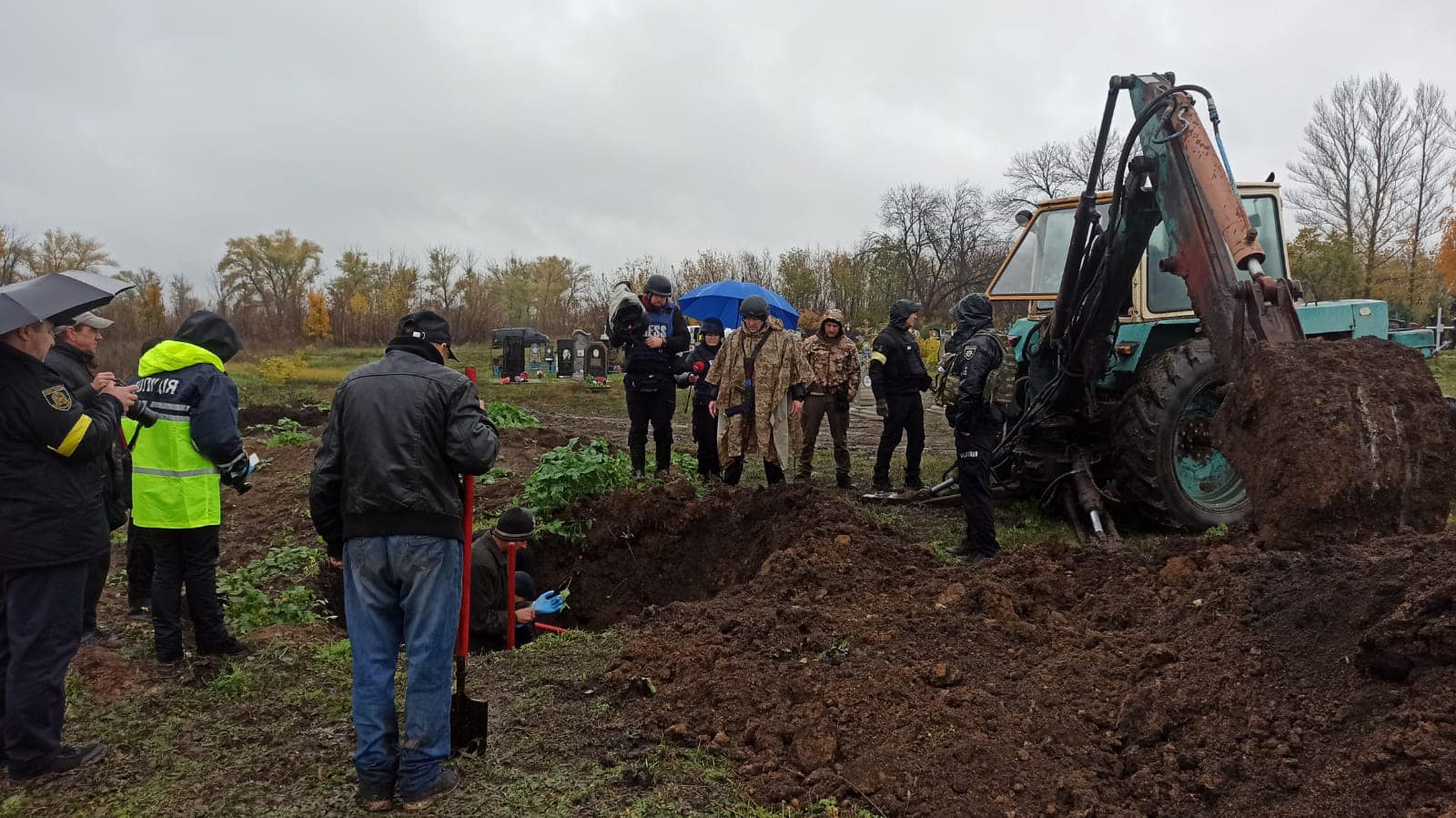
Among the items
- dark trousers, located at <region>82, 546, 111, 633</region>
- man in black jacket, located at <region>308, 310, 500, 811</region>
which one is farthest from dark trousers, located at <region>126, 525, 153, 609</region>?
man in black jacket, located at <region>308, 310, 500, 811</region>

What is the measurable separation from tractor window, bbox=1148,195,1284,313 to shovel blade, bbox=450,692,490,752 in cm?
544

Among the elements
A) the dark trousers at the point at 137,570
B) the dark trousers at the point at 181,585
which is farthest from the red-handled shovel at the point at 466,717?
the dark trousers at the point at 137,570

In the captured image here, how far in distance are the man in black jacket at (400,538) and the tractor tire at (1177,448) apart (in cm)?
473

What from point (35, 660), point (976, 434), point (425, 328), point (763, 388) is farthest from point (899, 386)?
point (35, 660)

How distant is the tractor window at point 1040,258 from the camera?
7270 mm

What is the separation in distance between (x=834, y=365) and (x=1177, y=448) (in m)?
3.42

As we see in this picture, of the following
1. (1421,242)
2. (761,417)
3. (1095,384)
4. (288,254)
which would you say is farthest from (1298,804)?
(288,254)

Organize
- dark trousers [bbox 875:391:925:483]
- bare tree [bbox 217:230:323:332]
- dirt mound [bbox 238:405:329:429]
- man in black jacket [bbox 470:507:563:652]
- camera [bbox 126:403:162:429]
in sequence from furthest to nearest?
bare tree [bbox 217:230:323:332] → dirt mound [bbox 238:405:329:429] → dark trousers [bbox 875:391:925:483] → man in black jacket [bbox 470:507:563:652] → camera [bbox 126:403:162:429]

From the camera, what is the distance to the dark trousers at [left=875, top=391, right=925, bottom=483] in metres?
→ 8.51

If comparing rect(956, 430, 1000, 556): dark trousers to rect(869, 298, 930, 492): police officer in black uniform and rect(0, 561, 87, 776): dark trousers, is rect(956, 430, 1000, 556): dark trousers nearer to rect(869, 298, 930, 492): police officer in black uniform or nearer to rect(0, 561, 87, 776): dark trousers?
rect(869, 298, 930, 492): police officer in black uniform

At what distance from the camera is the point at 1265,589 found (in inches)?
143

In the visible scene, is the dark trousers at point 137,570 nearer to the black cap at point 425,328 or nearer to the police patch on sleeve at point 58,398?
the police patch on sleeve at point 58,398

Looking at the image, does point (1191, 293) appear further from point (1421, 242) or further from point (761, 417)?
point (1421, 242)

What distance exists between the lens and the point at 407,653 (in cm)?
311
